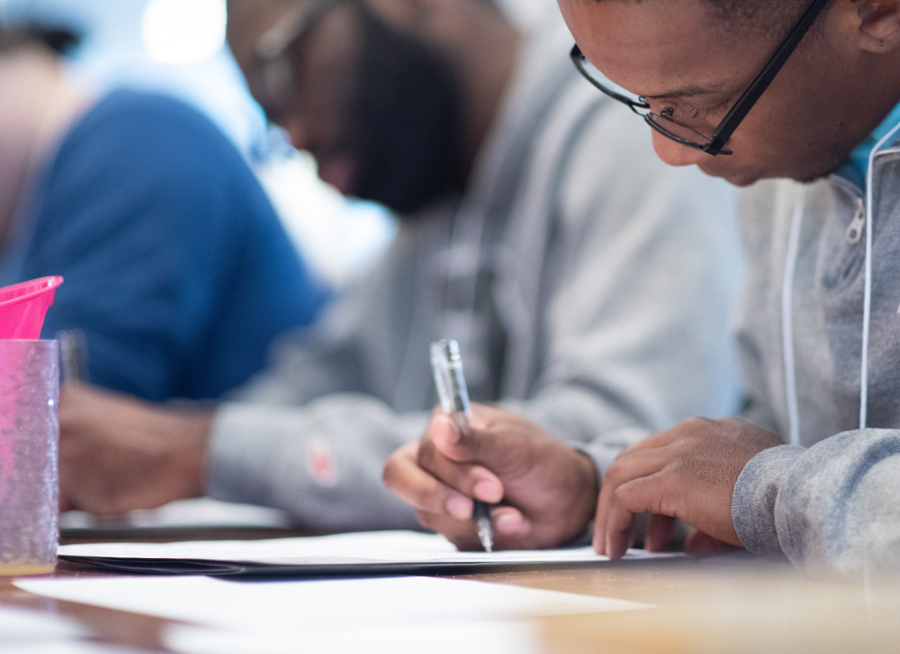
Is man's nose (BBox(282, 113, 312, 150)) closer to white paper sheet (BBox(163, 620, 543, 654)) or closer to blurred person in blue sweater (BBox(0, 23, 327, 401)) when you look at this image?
blurred person in blue sweater (BBox(0, 23, 327, 401))

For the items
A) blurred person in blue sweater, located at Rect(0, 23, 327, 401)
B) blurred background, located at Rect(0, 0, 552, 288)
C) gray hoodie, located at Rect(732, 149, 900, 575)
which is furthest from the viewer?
blurred background, located at Rect(0, 0, 552, 288)

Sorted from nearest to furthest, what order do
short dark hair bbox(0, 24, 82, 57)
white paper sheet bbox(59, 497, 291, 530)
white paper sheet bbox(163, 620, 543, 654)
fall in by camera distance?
white paper sheet bbox(163, 620, 543, 654) < white paper sheet bbox(59, 497, 291, 530) < short dark hair bbox(0, 24, 82, 57)

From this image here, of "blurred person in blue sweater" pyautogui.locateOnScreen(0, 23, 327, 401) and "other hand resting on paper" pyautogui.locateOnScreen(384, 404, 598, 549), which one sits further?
"blurred person in blue sweater" pyautogui.locateOnScreen(0, 23, 327, 401)

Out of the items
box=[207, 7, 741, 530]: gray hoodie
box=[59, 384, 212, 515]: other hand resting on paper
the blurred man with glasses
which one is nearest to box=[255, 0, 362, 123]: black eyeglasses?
the blurred man with glasses

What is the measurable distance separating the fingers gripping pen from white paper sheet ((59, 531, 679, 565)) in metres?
0.02

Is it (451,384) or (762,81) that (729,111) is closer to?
(762,81)

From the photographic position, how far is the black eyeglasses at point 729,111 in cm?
56

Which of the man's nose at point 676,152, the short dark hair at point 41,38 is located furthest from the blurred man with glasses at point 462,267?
the short dark hair at point 41,38

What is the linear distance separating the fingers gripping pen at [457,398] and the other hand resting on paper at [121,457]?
496 mm

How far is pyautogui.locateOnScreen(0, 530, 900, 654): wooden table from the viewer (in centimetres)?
35

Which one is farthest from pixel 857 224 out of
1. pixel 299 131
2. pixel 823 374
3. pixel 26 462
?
pixel 299 131

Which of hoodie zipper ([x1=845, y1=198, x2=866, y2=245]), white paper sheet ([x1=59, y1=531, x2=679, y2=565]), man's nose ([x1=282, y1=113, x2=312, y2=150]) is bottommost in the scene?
white paper sheet ([x1=59, y1=531, x2=679, y2=565])

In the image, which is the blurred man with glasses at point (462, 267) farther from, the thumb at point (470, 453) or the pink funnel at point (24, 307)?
the pink funnel at point (24, 307)

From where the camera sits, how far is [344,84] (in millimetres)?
1587
